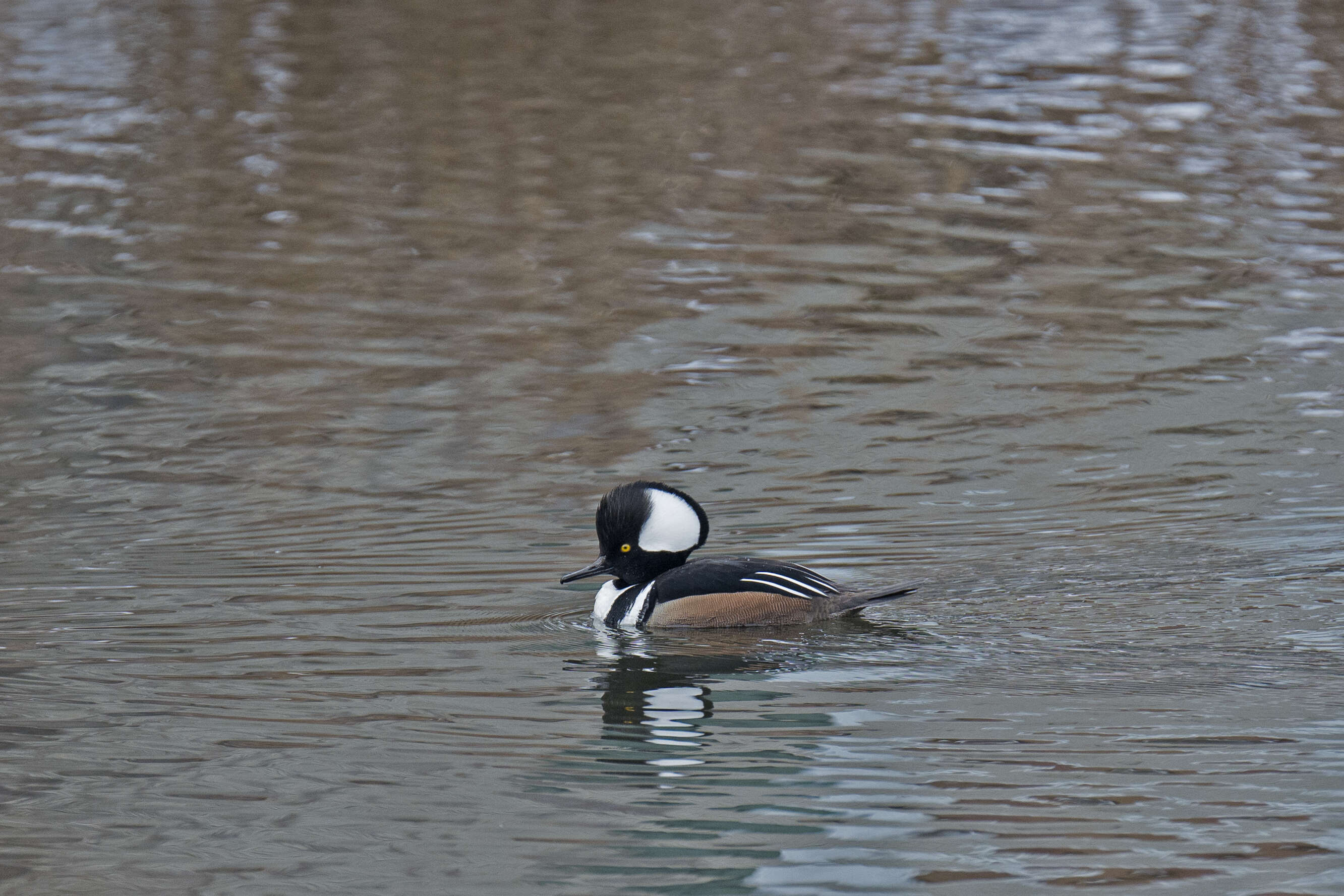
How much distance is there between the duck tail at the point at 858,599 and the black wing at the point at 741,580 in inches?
2.0

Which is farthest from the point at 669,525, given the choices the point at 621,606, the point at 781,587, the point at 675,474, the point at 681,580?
the point at 675,474

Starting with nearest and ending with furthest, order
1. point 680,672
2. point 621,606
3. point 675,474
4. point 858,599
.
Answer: point 680,672 → point 858,599 → point 621,606 → point 675,474

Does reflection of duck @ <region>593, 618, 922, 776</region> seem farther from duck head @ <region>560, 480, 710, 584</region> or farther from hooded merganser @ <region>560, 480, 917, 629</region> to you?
duck head @ <region>560, 480, 710, 584</region>

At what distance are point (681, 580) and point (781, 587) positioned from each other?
42 cm

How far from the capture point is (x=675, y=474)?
9758mm

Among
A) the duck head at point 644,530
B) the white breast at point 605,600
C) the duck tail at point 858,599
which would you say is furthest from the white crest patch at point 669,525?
the duck tail at point 858,599

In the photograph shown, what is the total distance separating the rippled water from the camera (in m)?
5.57

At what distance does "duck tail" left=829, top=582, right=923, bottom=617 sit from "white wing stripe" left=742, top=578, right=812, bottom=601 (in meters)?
0.10

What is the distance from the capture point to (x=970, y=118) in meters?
19.4

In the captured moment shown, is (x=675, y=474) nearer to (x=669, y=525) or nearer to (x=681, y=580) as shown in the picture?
(x=669, y=525)

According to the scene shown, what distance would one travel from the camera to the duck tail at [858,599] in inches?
283

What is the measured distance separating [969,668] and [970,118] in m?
13.5

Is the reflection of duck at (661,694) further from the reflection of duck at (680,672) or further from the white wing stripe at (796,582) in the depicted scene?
the white wing stripe at (796,582)

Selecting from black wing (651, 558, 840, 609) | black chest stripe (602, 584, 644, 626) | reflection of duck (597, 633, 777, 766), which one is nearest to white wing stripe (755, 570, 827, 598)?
black wing (651, 558, 840, 609)
